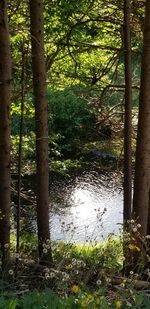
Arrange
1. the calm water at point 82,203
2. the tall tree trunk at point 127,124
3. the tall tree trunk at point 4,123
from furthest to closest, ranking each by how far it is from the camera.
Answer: the calm water at point 82,203 < the tall tree trunk at point 127,124 < the tall tree trunk at point 4,123

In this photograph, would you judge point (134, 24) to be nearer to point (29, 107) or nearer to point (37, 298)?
point (29, 107)

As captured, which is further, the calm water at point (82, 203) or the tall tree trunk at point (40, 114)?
the calm water at point (82, 203)

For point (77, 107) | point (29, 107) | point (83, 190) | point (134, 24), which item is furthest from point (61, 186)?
point (134, 24)

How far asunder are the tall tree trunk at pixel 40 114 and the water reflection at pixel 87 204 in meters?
6.66

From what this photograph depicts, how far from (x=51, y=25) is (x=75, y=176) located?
37.7ft

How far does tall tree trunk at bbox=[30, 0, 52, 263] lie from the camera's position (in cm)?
628

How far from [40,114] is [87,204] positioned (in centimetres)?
1088

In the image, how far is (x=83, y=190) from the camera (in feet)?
59.5

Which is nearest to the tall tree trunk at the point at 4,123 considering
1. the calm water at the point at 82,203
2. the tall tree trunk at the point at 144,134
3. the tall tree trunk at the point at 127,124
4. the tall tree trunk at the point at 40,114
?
the tall tree trunk at the point at 40,114

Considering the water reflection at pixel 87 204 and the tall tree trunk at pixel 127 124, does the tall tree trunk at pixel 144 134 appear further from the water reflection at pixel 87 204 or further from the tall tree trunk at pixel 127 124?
the water reflection at pixel 87 204

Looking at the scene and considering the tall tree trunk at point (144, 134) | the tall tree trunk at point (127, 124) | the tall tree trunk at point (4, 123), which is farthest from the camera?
the tall tree trunk at point (127, 124)

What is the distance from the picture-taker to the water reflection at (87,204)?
47.9 ft

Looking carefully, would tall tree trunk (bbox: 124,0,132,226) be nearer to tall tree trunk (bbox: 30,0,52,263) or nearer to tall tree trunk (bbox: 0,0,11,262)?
tall tree trunk (bbox: 30,0,52,263)

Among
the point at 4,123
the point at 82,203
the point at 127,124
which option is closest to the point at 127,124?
the point at 127,124
